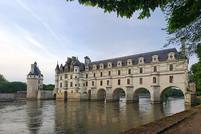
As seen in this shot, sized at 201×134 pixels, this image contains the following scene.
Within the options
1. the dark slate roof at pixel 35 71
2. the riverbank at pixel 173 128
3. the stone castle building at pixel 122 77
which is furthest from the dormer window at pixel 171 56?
the dark slate roof at pixel 35 71

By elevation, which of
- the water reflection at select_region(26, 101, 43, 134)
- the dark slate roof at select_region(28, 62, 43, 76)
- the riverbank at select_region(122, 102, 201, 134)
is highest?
the dark slate roof at select_region(28, 62, 43, 76)

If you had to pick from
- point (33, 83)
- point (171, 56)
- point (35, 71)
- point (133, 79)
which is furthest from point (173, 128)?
point (35, 71)

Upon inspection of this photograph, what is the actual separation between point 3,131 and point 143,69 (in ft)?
138

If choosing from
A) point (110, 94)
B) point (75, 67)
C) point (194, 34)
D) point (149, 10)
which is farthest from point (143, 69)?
point (149, 10)

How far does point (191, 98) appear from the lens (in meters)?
47.2

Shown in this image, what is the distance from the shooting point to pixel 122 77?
6400 cm

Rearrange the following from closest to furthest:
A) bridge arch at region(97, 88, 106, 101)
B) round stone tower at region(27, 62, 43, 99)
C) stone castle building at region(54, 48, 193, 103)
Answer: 1. stone castle building at region(54, 48, 193, 103)
2. bridge arch at region(97, 88, 106, 101)
3. round stone tower at region(27, 62, 43, 99)

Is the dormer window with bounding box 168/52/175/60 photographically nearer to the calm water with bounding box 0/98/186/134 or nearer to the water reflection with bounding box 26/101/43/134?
the calm water with bounding box 0/98/186/134

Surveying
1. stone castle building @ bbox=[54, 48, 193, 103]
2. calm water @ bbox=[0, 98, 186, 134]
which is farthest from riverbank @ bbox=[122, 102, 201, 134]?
stone castle building @ bbox=[54, 48, 193, 103]

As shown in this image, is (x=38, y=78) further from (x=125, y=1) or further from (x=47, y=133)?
(x=125, y=1)

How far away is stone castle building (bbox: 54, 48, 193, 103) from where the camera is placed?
53938mm

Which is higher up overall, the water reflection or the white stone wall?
the white stone wall

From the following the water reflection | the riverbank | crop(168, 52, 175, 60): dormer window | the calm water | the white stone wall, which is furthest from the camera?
crop(168, 52, 175, 60): dormer window

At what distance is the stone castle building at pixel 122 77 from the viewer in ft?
177
